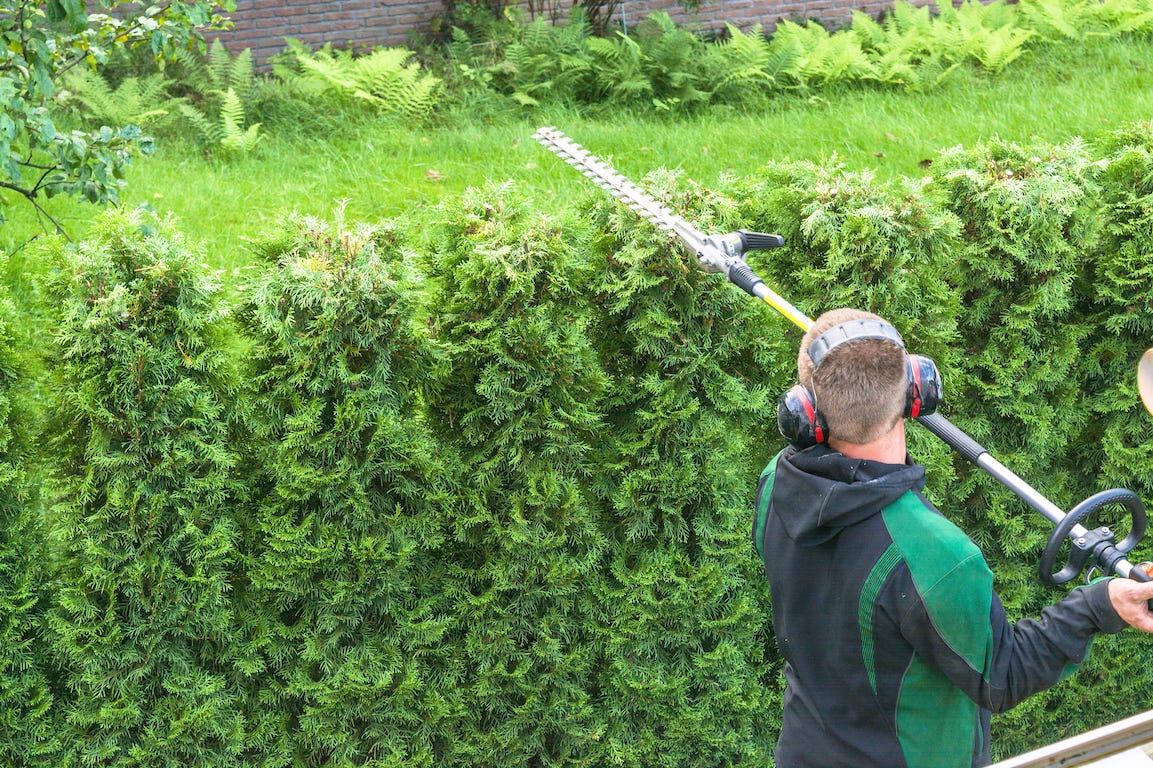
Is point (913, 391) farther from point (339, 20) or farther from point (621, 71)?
point (339, 20)

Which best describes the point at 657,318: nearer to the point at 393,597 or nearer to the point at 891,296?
the point at 891,296

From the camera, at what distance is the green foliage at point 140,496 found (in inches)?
131

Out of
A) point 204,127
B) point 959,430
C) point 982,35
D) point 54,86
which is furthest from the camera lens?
point 982,35

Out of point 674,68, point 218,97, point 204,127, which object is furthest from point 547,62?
point 204,127

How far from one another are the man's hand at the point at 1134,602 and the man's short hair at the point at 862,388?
0.64 meters

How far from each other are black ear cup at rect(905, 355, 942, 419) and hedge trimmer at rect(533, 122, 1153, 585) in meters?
0.16

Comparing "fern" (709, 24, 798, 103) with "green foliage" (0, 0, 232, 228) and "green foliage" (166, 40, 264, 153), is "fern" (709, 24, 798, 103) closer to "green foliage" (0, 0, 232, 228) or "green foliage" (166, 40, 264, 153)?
"green foliage" (166, 40, 264, 153)

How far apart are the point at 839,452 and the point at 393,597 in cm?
186

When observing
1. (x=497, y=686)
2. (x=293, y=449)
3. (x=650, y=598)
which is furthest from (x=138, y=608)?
(x=650, y=598)

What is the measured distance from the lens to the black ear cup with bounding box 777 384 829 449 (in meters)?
2.59

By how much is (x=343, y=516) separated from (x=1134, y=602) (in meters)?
2.43

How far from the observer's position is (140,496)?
3.44 metres

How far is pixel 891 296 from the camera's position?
3.93 metres

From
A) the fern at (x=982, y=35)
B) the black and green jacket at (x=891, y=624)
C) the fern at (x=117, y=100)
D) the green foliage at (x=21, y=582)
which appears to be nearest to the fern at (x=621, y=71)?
the fern at (x=982, y=35)
